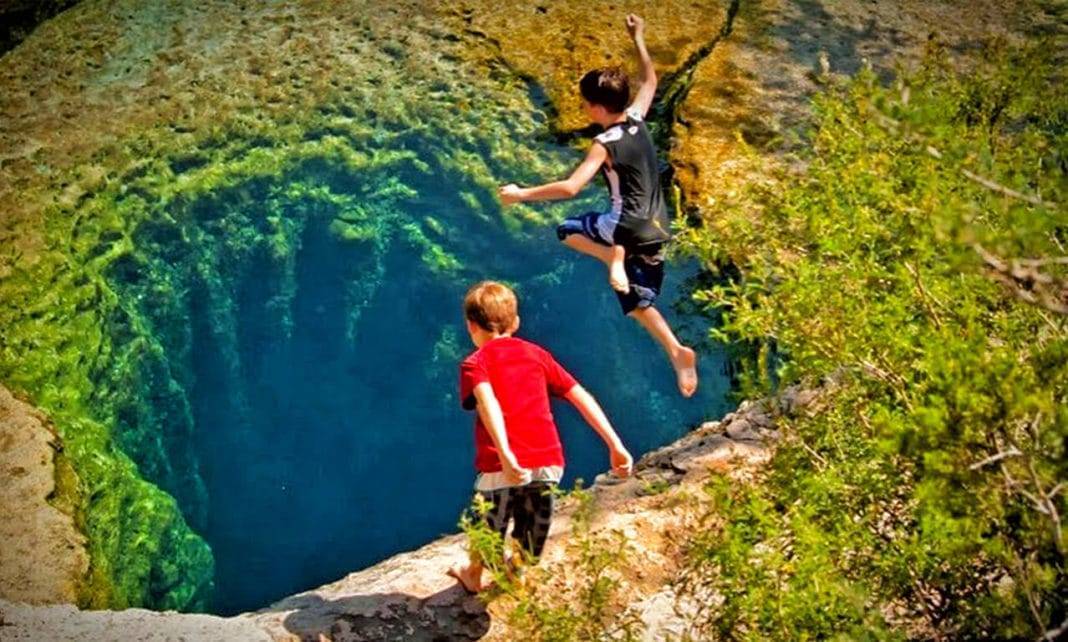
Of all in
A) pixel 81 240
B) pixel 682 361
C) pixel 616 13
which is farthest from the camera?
pixel 616 13

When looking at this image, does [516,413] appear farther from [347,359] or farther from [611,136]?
[347,359]

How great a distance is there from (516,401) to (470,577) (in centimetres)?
88

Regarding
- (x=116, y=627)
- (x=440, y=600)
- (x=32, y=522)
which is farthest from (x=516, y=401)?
(x=32, y=522)

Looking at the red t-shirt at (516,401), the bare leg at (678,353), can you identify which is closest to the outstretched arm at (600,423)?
the red t-shirt at (516,401)

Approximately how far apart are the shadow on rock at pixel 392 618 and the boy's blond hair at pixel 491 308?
1.13 meters

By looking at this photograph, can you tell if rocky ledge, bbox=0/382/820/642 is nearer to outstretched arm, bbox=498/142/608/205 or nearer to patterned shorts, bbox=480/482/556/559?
patterned shorts, bbox=480/482/556/559

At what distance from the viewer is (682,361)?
4.81 metres

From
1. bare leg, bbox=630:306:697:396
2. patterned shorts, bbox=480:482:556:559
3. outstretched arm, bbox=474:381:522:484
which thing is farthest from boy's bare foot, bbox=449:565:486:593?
bare leg, bbox=630:306:697:396

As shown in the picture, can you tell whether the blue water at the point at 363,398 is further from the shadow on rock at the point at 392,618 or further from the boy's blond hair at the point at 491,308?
the boy's blond hair at the point at 491,308

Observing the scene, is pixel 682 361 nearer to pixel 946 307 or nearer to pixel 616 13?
pixel 946 307

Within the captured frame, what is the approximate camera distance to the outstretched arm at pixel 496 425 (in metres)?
3.62

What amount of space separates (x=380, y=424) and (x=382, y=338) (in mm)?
548

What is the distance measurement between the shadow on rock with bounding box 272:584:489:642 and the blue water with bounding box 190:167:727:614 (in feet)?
7.47

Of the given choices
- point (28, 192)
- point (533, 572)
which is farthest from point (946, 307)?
point (28, 192)
